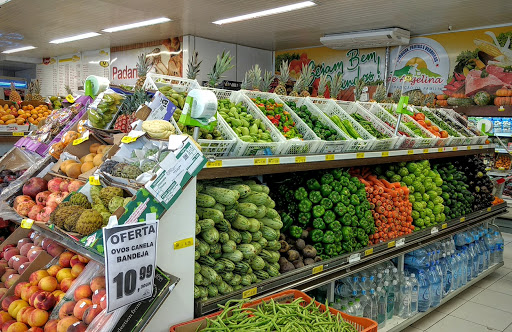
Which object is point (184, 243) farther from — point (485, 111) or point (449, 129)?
point (485, 111)

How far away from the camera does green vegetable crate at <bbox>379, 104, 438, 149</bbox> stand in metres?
4.39

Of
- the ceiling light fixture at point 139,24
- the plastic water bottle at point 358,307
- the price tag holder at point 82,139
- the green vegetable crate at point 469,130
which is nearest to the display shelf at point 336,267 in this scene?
the plastic water bottle at point 358,307

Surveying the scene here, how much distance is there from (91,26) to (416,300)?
8.24 meters

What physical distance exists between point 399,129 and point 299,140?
76.4 inches

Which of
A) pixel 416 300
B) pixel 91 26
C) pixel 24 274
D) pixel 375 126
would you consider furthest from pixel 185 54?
pixel 24 274

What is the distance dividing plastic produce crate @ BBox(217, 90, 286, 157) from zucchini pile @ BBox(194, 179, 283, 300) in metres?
0.21

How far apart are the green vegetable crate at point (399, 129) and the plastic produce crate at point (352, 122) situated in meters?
0.41

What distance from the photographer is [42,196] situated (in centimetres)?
239

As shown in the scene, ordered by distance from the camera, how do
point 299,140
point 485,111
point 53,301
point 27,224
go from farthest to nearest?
point 485,111, point 299,140, point 27,224, point 53,301

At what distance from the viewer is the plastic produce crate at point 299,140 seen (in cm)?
299

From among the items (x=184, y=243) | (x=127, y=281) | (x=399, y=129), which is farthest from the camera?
(x=399, y=129)

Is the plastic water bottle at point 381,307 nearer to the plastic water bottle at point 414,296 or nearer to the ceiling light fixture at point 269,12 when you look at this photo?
the plastic water bottle at point 414,296

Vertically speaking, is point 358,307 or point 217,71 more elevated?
point 217,71

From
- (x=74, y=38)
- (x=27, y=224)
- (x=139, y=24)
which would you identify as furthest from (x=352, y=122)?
(x=74, y=38)
